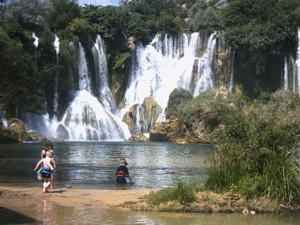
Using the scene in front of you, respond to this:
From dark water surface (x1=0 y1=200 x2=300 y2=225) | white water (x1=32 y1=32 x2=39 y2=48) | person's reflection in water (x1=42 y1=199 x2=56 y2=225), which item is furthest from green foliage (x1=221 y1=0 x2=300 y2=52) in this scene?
dark water surface (x1=0 y1=200 x2=300 y2=225)

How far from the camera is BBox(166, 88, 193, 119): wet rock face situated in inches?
3536

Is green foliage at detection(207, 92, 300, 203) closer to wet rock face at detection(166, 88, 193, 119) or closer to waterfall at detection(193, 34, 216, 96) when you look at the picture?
wet rock face at detection(166, 88, 193, 119)

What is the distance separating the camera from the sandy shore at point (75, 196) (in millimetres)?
21289

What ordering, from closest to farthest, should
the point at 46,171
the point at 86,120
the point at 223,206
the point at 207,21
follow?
the point at 223,206, the point at 46,171, the point at 86,120, the point at 207,21

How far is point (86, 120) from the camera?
89000 mm

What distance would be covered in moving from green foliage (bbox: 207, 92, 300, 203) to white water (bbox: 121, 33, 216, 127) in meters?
75.4

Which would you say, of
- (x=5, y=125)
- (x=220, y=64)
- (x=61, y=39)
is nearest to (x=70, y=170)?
(x=5, y=125)

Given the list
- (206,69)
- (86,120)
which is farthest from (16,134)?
(206,69)

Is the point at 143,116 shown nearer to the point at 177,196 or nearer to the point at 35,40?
the point at 35,40

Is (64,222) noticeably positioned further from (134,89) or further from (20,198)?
(134,89)

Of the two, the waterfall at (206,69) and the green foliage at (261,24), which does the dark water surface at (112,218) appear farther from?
the waterfall at (206,69)

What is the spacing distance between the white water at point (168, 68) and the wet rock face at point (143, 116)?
3112mm

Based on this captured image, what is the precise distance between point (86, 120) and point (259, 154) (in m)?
69.3

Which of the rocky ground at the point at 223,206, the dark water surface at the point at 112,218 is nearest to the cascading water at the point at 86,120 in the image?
the rocky ground at the point at 223,206
